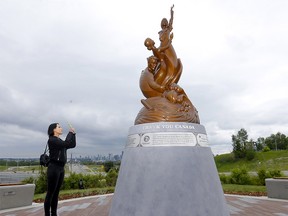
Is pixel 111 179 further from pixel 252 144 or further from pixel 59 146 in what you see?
pixel 252 144

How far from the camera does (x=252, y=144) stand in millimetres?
59438

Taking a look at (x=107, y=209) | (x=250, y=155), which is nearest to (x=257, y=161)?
(x=250, y=155)

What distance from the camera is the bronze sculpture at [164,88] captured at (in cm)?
502

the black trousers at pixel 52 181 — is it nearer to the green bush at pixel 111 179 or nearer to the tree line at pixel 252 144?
the green bush at pixel 111 179

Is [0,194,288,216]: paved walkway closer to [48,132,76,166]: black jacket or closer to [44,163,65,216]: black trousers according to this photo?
[44,163,65,216]: black trousers

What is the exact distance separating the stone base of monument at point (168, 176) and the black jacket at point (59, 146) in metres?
1.28

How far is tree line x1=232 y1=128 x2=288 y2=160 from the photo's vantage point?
48.2 meters

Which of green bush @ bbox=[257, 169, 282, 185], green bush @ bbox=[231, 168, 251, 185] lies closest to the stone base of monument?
green bush @ bbox=[257, 169, 282, 185]

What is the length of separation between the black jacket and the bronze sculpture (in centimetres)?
133

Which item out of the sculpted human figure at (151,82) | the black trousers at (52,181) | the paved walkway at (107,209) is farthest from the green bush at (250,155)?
the black trousers at (52,181)

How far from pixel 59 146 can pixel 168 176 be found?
236cm

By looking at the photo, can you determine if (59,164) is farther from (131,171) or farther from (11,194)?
(11,194)

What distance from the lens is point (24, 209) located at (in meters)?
8.84

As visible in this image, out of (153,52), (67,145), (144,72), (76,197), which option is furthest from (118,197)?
(76,197)
